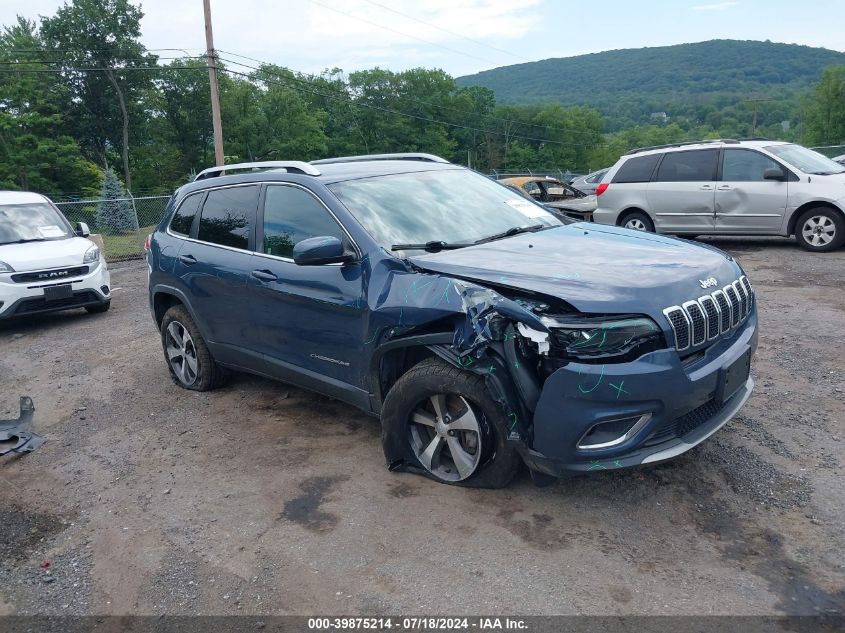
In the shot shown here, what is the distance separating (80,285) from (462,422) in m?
7.23

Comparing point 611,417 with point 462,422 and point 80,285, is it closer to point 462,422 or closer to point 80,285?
point 462,422

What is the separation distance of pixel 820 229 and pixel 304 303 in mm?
9089

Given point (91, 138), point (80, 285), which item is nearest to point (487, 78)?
point (91, 138)

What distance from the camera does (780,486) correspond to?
3.76 metres

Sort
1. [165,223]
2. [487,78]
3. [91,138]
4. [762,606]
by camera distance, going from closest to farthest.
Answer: [762,606] → [165,223] → [91,138] → [487,78]

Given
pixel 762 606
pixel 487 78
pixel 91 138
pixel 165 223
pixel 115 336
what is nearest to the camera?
pixel 762 606

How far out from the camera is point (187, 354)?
5.90 metres

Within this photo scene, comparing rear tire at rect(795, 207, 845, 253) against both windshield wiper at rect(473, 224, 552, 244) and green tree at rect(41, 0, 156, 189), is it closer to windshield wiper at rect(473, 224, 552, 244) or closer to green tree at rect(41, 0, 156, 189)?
windshield wiper at rect(473, 224, 552, 244)

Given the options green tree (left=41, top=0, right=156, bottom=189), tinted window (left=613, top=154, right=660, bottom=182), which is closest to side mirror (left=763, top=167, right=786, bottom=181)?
tinted window (left=613, top=154, right=660, bottom=182)

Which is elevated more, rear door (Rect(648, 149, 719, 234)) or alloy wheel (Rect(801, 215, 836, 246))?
rear door (Rect(648, 149, 719, 234))

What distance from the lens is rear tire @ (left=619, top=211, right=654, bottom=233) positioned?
11.9m

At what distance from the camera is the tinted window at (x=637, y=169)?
38.9 feet

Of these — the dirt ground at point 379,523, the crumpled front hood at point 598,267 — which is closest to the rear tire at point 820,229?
the dirt ground at point 379,523

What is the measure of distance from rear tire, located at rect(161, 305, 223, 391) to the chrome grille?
373cm
